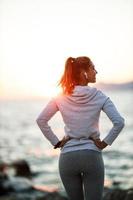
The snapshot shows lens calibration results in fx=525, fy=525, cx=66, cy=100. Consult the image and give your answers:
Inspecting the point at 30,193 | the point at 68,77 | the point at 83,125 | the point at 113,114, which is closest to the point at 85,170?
the point at 83,125

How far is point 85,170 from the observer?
4258 millimetres

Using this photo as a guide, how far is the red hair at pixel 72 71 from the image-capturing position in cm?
429

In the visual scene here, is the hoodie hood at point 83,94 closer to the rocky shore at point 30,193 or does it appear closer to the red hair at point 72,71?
the red hair at point 72,71

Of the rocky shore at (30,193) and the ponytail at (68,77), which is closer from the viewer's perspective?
the ponytail at (68,77)

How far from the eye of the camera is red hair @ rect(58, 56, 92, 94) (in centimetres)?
429

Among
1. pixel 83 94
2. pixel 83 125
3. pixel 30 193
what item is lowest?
pixel 30 193

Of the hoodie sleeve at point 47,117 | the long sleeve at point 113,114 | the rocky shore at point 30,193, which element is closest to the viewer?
the long sleeve at point 113,114

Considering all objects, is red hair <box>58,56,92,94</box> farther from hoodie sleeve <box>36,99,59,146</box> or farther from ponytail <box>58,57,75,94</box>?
hoodie sleeve <box>36,99,59,146</box>

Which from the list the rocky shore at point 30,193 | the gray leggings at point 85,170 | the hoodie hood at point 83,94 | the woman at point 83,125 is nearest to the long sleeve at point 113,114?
the woman at point 83,125

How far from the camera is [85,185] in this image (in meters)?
4.31

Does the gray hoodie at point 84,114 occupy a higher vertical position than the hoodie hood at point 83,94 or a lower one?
lower

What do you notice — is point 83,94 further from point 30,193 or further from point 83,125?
point 30,193

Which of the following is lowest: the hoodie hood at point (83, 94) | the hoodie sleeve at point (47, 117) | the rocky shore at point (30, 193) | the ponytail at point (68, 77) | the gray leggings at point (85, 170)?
the rocky shore at point (30, 193)

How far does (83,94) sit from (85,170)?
0.62 metres
